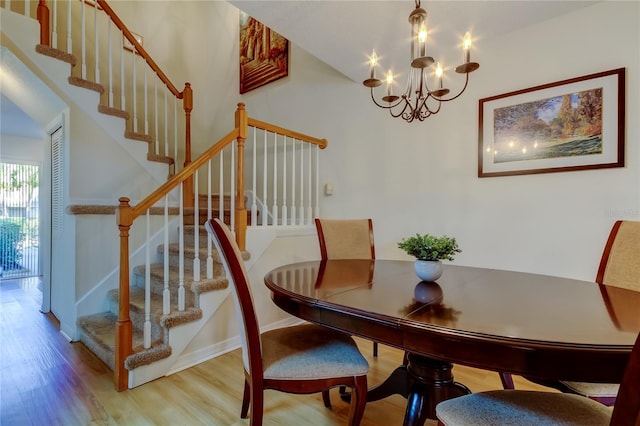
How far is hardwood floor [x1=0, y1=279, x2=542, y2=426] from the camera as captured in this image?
154 centimetres

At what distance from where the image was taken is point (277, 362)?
123cm

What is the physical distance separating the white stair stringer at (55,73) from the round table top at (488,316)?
2398mm

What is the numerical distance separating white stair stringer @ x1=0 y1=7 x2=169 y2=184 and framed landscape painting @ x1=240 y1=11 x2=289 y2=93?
1.82 m

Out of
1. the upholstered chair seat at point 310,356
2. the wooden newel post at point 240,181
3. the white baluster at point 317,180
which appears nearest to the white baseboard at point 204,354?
the wooden newel post at point 240,181

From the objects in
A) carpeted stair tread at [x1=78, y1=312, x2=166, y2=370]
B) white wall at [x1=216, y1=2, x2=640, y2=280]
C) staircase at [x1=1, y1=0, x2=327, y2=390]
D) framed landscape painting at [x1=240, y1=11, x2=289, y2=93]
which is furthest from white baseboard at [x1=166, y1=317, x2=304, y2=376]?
framed landscape painting at [x1=240, y1=11, x2=289, y2=93]

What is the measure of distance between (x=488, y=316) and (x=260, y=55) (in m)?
4.15

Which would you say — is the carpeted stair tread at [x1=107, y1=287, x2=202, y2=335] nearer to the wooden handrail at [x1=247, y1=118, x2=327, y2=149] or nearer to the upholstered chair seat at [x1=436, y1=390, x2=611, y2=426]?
the wooden handrail at [x1=247, y1=118, x2=327, y2=149]

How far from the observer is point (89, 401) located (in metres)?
1.65

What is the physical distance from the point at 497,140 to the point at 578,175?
1.79ft

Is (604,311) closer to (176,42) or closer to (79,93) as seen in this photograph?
(79,93)

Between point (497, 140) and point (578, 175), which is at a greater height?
point (497, 140)

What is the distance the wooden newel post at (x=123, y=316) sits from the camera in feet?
5.78

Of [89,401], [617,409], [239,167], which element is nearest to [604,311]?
[617,409]

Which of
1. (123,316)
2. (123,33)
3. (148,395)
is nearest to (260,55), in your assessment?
(123,33)
